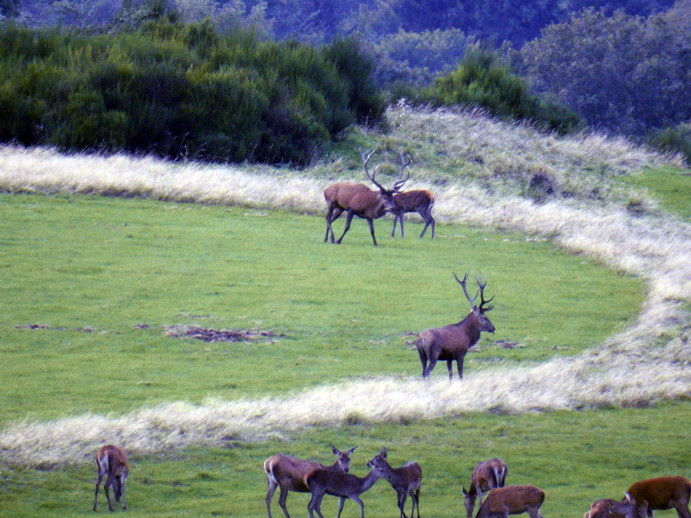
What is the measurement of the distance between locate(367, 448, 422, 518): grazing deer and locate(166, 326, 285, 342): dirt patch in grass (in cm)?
770

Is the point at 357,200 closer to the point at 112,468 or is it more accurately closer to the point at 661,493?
the point at 112,468

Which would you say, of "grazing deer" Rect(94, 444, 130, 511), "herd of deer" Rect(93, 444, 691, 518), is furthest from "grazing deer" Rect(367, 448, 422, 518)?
"grazing deer" Rect(94, 444, 130, 511)

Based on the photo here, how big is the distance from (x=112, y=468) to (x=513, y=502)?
311 centimetres

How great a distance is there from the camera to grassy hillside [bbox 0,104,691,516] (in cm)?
1066

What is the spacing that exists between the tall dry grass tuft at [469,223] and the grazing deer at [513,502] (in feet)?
11.5

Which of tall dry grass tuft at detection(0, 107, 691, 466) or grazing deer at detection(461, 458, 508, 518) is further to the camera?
tall dry grass tuft at detection(0, 107, 691, 466)

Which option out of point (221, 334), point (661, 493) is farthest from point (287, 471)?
point (221, 334)

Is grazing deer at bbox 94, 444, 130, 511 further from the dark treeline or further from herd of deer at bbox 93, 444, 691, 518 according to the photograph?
the dark treeline

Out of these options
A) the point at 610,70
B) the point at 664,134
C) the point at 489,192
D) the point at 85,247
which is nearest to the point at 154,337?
the point at 85,247

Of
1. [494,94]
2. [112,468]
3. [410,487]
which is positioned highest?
A: [410,487]

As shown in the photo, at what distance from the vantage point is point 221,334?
660 inches

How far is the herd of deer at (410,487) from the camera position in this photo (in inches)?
329

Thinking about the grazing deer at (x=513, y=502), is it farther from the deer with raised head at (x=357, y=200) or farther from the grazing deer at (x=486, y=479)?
the deer with raised head at (x=357, y=200)

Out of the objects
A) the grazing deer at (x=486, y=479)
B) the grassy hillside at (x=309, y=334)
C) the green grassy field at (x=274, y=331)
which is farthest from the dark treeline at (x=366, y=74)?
the grazing deer at (x=486, y=479)
